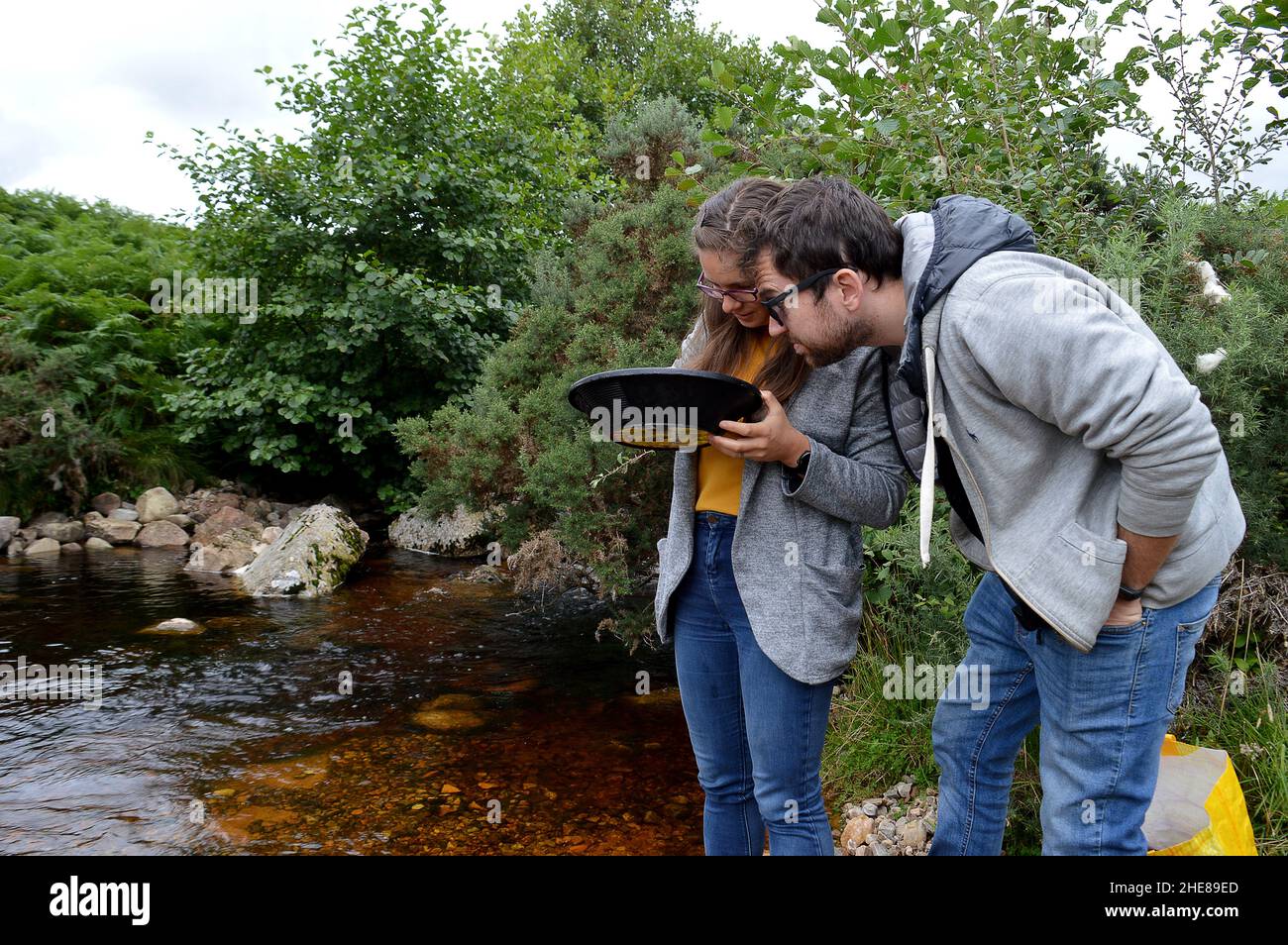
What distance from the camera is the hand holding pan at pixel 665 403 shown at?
2.02 meters

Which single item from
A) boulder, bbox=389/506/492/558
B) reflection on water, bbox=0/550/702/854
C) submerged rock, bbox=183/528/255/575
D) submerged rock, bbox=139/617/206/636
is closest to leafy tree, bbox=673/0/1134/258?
reflection on water, bbox=0/550/702/854

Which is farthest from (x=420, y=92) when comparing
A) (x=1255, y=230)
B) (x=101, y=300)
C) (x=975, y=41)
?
(x=1255, y=230)

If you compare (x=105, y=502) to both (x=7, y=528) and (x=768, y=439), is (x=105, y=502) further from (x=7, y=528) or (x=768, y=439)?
(x=768, y=439)

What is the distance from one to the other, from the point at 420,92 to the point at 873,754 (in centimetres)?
881

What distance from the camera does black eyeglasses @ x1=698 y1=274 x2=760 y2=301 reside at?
2117mm

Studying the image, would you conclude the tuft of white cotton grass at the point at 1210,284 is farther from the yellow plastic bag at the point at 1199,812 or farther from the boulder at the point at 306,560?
the boulder at the point at 306,560

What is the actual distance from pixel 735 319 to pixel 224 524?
29.0 feet

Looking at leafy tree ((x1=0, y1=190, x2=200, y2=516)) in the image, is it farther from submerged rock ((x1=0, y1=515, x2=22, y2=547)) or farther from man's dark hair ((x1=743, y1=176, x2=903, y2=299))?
man's dark hair ((x1=743, y1=176, x2=903, y2=299))

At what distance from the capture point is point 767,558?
2.13m

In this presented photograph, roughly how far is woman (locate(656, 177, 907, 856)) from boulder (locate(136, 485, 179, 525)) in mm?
9353

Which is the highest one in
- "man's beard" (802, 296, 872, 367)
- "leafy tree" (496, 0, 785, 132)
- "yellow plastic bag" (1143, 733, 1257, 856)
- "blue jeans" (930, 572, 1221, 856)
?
"leafy tree" (496, 0, 785, 132)

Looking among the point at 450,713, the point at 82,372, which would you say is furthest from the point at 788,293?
the point at 82,372

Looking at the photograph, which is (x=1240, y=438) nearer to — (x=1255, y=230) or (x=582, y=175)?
(x=1255, y=230)

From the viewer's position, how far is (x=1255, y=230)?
346 centimetres
